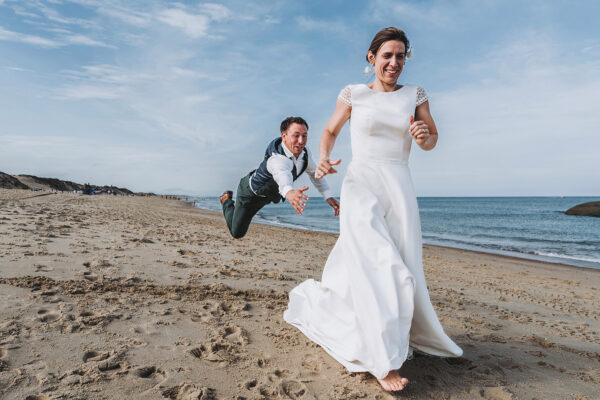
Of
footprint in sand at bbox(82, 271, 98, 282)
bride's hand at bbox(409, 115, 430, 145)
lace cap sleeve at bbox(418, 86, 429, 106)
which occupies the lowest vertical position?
footprint in sand at bbox(82, 271, 98, 282)

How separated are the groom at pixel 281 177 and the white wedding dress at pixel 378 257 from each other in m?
0.62

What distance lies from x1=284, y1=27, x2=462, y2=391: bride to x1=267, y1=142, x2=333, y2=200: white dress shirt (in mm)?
921

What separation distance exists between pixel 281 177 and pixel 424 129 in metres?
1.72

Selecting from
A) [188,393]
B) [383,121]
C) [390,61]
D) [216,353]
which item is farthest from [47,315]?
[390,61]

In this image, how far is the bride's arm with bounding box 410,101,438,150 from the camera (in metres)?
2.66

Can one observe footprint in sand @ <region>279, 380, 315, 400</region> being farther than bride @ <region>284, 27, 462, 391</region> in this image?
Result: No

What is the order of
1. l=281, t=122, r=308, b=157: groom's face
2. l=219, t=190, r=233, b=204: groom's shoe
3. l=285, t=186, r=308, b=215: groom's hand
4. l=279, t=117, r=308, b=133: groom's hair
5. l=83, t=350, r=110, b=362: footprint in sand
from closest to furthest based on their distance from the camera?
l=83, t=350, r=110, b=362: footprint in sand → l=285, t=186, r=308, b=215: groom's hand → l=281, t=122, r=308, b=157: groom's face → l=279, t=117, r=308, b=133: groom's hair → l=219, t=190, r=233, b=204: groom's shoe

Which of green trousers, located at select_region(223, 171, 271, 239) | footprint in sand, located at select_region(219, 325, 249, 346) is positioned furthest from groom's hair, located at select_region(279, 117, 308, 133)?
footprint in sand, located at select_region(219, 325, 249, 346)

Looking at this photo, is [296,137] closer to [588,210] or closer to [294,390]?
[294,390]

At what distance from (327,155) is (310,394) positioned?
1863 mm

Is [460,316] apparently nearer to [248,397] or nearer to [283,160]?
[283,160]

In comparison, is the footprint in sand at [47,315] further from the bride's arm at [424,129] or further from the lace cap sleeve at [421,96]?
→ the lace cap sleeve at [421,96]

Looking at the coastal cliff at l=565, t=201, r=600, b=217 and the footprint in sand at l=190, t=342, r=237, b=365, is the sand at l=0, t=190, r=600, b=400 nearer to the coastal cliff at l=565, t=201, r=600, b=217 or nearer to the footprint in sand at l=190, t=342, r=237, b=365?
the footprint in sand at l=190, t=342, r=237, b=365

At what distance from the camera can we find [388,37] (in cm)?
287
